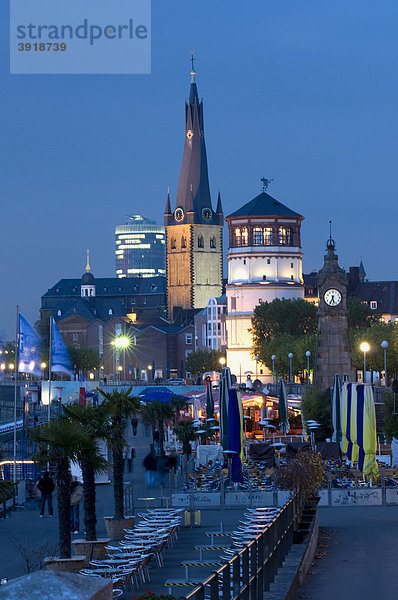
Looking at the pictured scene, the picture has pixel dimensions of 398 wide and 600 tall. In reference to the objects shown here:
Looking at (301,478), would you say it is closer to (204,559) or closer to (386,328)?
(204,559)

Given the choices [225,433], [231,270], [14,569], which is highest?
[231,270]

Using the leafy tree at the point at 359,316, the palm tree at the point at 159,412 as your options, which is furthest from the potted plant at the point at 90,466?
the leafy tree at the point at 359,316

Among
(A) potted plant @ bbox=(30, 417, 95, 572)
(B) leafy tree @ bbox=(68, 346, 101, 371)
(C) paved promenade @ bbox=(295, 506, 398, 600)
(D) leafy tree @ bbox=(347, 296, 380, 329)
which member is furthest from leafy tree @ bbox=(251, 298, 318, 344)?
(A) potted plant @ bbox=(30, 417, 95, 572)

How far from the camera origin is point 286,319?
124188 millimetres

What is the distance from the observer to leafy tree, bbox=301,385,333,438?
57938mm

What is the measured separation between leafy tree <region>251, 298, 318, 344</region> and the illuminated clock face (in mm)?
58874

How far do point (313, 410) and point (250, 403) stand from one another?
48.8 ft

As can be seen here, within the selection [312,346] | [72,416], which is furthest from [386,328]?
[72,416]

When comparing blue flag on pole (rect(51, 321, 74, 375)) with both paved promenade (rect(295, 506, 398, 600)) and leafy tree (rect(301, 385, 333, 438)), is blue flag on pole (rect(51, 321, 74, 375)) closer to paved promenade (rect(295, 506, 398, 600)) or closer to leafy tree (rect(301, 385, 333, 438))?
paved promenade (rect(295, 506, 398, 600))

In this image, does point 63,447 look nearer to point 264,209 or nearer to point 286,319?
point 286,319

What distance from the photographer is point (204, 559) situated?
23344mm

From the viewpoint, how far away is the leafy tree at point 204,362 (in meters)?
157

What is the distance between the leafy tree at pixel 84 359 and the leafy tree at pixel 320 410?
123804mm

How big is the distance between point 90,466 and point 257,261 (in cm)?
10722
